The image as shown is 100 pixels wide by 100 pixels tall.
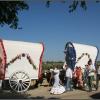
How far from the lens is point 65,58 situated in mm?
23781

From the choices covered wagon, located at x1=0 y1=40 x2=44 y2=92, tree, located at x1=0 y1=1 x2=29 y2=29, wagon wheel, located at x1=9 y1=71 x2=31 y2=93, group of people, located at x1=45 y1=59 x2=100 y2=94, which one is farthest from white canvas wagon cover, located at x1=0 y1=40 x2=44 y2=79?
tree, located at x1=0 y1=1 x2=29 y2=29

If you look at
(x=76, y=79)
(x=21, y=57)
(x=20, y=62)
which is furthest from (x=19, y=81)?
(x=76, y=79)

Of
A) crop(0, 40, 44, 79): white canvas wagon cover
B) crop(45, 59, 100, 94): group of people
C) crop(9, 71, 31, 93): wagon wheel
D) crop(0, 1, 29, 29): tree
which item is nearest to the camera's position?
crop(0, 1, 29, 29): tree

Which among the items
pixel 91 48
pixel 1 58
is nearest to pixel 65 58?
pixel 91 48

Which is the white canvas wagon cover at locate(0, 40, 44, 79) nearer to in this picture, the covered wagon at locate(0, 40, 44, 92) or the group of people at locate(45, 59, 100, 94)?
the covered wagon at locate(0, 40, 44, 92)

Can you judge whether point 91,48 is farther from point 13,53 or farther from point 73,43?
point 13,53

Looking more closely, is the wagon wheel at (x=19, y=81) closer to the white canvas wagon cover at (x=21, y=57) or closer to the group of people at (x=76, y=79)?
the white canvas wagon cover at (x=21, y=57)

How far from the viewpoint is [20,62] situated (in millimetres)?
20250

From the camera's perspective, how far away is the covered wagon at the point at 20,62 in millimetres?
19281

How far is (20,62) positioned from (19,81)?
992mm

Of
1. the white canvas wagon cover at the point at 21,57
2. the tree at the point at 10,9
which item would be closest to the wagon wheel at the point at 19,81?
the white canvas wagon cover at the point at 21,57

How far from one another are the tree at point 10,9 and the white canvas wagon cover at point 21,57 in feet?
25.2

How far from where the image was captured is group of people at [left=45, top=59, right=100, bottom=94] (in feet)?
63.9

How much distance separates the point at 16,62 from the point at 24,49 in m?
0.86
